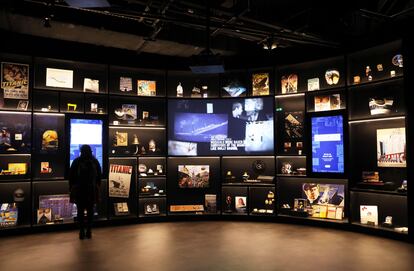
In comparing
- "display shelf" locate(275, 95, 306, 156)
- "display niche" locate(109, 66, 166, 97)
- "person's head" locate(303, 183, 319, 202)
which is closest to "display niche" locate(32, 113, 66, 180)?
"display niche" locate(109, 66, 166, 97)

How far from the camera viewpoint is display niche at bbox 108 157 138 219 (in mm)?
7453

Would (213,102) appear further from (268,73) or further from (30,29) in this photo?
(30,29)

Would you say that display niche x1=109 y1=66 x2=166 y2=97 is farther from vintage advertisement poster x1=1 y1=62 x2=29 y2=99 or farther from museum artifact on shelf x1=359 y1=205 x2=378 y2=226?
museum artifact on shelf x1=359 y1=205 x2=378 y2=226

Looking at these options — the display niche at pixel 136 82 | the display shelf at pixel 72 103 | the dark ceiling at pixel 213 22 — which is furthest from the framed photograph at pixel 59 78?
the display niche at pixel 136 82

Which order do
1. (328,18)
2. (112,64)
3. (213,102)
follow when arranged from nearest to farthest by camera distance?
1. (328,18)
2. (112,64)
3. (213,102)

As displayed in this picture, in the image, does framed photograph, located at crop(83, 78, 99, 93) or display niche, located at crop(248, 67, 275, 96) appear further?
display niche, located at crop(248, 67, 275, 96)

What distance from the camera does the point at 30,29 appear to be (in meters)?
6.59

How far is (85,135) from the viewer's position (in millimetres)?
7152

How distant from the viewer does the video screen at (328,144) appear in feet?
22.1

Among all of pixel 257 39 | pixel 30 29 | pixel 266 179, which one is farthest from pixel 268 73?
pixel 30 29

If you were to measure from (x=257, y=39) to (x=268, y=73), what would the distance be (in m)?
1.00

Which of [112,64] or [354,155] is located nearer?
[354,155]

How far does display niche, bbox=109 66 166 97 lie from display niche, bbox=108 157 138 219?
1375 millimetres

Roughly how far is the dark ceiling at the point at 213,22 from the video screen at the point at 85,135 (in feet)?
5.15
